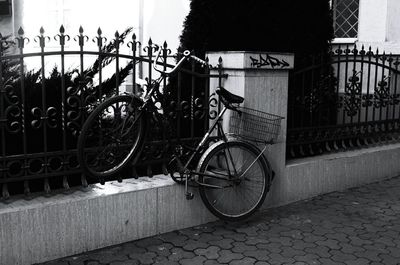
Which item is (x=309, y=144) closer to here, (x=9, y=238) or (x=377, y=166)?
(x=377, y=166)

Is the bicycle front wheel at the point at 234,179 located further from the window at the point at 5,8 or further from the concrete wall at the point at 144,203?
the window at the point at 5,8

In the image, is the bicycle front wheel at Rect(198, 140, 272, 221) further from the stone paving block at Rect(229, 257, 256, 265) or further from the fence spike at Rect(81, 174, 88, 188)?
the fence spike at Rect(81, 174, 88, 188)

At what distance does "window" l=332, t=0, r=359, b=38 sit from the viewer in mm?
10430

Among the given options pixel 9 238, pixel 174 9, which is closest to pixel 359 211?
pixel 9 238

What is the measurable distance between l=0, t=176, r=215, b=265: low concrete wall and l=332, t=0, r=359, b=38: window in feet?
21.9

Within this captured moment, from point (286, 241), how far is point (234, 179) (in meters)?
0.76

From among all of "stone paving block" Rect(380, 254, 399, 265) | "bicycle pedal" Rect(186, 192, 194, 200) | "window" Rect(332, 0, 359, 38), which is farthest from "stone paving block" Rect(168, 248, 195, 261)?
"window" Rect(332, 0, 359, 38)

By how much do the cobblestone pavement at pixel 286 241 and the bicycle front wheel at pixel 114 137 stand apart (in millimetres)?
705


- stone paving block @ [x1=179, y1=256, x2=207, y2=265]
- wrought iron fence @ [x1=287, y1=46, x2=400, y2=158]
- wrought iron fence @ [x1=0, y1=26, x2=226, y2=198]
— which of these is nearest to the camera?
wrought iron fence @ [x1=0, y1=26, x2=226, y2=198]

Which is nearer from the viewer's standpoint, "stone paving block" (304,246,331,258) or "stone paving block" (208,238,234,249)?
"stone paving block" (304,246,331,258)

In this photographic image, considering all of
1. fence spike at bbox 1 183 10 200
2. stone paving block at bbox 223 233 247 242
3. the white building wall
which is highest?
the white building wall

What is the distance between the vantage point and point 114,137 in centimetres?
458

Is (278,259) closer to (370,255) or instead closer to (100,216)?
(370,255)

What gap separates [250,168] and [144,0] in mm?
7723
